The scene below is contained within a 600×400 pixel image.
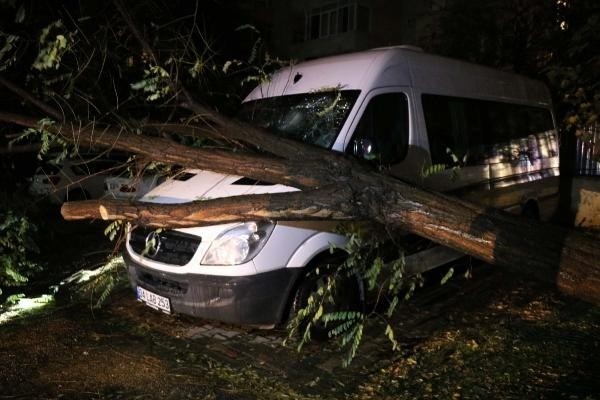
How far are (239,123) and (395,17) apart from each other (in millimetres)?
25977

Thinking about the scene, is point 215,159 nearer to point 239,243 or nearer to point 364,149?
point 239,243

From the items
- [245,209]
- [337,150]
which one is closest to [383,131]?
[337,150]

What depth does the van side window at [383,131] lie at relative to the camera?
4.64 m

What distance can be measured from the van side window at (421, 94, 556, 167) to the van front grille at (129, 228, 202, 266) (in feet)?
8.29

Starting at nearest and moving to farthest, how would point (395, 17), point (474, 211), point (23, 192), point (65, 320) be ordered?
point (474, 211), point (65, 320), point (23, 192), point (395, 17)

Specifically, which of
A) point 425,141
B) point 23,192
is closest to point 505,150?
point 425,141

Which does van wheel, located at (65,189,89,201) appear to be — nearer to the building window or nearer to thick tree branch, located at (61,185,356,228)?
thick tree branch, located at (61,185,356,228)

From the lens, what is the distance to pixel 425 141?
5.36m

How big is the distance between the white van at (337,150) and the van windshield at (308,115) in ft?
0.04

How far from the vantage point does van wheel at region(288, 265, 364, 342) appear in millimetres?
4395

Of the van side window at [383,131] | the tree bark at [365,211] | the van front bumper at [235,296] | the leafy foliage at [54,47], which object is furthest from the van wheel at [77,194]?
the van side window at [383,131]

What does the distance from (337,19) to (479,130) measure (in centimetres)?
2236

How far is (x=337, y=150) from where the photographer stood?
452 centimetres

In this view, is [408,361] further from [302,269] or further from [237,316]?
[237,316]
